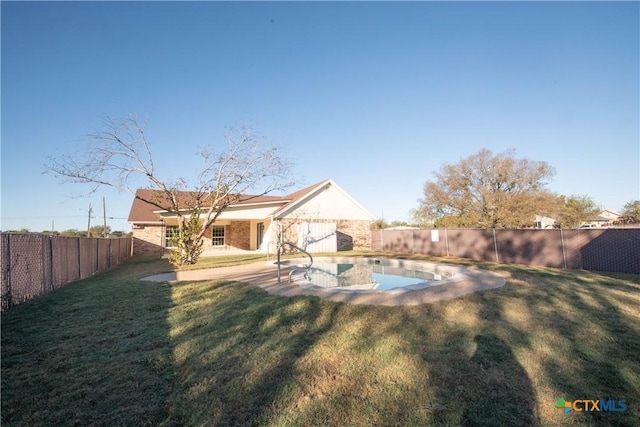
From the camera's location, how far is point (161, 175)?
1336 cm

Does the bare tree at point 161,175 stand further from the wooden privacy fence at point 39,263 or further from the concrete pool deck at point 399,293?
the concrete pool deck at point 399,293

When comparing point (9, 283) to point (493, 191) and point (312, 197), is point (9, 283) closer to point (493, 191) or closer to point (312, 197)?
point (312, 197)

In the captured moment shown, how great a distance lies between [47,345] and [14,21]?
9058 mm

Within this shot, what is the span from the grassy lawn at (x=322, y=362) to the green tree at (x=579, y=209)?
128 ft

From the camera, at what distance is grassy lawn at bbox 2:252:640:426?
242 cm

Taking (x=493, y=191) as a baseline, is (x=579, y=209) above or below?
below

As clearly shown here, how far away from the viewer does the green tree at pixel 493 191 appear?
27281mm

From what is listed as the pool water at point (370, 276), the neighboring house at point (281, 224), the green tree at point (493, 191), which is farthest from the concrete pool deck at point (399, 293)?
the green tree at point (493, 191)

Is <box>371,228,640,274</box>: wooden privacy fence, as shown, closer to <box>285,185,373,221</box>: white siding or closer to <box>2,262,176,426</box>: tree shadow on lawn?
<box>285,185,373,221</box>: white siding

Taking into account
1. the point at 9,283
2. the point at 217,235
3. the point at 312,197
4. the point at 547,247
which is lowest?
the point at 547,247

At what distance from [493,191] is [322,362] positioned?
31.4 metres

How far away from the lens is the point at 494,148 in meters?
28.9

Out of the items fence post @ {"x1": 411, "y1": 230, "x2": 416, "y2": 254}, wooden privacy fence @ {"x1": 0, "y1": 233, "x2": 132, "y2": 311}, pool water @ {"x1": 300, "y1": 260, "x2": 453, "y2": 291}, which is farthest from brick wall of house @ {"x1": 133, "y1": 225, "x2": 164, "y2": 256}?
fence post @ {"x1": 411, "y1": 230, "x2": 416, "y2": 254}

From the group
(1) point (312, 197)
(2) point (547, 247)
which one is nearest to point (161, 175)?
(1) point (312, 197)
